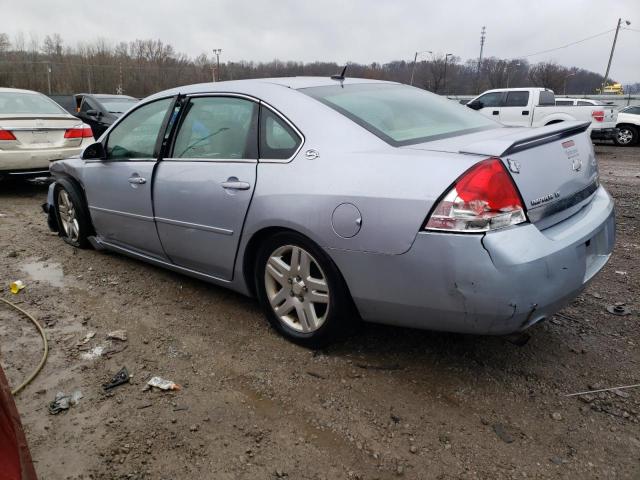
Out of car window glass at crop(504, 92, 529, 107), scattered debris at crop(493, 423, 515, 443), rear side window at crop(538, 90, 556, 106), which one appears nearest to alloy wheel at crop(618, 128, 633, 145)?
rear side window at crop(538, 90, 556, 106)

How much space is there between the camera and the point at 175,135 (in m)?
3.59

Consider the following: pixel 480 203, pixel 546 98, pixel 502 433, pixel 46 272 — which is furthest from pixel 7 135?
pixel 546 98

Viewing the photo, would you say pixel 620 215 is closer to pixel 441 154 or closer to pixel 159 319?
pixel 441 154

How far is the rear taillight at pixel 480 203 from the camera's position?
2.19 m

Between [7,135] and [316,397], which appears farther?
[7,135]

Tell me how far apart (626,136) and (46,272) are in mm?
17270

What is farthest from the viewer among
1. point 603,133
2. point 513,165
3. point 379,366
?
point 603,133

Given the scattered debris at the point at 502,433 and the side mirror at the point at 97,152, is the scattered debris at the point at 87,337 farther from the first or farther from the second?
the scattered debris at the point at 502,433

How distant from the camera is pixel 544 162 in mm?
2441

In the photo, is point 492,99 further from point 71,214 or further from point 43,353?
point 43,353

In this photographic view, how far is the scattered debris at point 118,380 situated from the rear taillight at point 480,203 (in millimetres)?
1761

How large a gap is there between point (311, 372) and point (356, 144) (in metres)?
1.23

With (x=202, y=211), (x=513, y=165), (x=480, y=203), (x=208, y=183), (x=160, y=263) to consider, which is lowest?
(x=160, y=263)

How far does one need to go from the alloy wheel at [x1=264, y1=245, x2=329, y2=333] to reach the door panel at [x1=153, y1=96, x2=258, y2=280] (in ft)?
1.03
